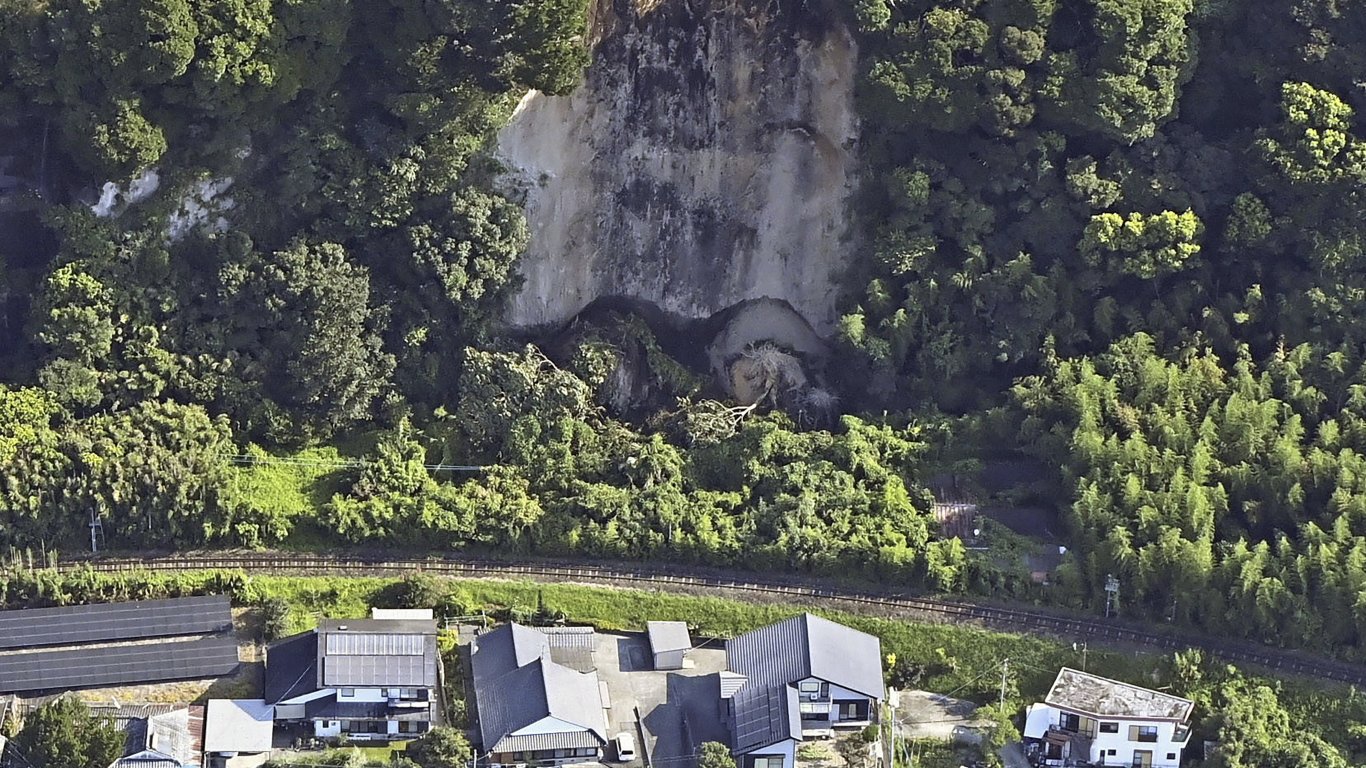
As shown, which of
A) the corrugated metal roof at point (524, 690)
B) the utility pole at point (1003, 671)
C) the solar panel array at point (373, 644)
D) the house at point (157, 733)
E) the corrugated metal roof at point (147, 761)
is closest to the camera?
the corrugated metal roof at point (147, 761)

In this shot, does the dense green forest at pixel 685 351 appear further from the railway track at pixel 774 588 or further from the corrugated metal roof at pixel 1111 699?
the corrugated metal roof at pixel 1111 699

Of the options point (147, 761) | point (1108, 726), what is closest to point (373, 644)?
point (147, 761)

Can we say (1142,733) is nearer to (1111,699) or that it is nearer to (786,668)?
(1111,699)

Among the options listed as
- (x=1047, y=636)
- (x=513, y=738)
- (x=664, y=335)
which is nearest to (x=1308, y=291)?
(x=1047, y=636)

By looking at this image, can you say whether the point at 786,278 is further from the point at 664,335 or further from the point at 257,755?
the point at 257,755

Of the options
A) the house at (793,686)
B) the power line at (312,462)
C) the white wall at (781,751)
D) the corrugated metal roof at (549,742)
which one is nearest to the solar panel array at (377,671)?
the corrugated metal roof at (549,742)

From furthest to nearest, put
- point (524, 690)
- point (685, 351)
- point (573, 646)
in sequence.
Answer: point (685, 351)
point (573, 646)
point (524, 690)
